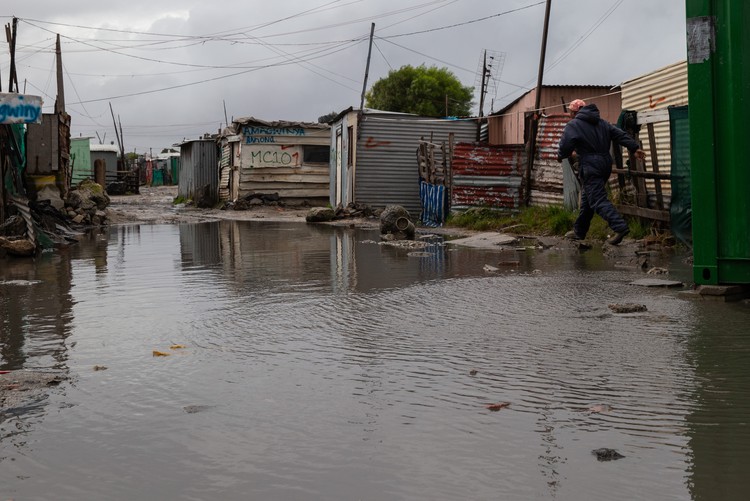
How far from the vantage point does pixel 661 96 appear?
14.1m

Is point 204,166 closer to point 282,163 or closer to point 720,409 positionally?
point 282,163

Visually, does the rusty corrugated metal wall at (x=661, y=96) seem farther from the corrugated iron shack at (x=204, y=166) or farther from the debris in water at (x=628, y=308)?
the corrugated iron shack at (x=204, y=166)

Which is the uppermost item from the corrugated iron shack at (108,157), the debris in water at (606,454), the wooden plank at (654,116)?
the corrugated iron shack at (108,157)

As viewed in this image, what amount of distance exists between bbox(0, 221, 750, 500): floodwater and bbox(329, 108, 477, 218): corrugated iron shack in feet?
54.2

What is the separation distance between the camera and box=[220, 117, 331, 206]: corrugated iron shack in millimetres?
32344

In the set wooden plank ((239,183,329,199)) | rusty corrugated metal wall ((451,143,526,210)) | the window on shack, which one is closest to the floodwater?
rusty corrugated metal wall ((451,143,526,210))

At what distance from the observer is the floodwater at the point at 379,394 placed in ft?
10.0

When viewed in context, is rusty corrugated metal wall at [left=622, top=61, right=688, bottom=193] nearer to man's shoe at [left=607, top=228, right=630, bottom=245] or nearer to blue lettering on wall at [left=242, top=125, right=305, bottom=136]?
man's shoe at [left=607, top=228, right=630, bottom=245]

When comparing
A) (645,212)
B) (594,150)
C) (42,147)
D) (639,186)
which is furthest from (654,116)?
(42,147)

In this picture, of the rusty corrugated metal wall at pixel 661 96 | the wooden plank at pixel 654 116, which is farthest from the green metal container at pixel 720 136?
the rusty corrugated metal wall at pixel 661 96

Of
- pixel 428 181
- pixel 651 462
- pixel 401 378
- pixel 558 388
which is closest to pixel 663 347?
pixel 558 388

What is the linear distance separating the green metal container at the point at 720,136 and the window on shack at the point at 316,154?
26.3 meters

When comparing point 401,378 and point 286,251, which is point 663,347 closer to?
point 401,378

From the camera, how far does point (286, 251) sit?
12.9m
